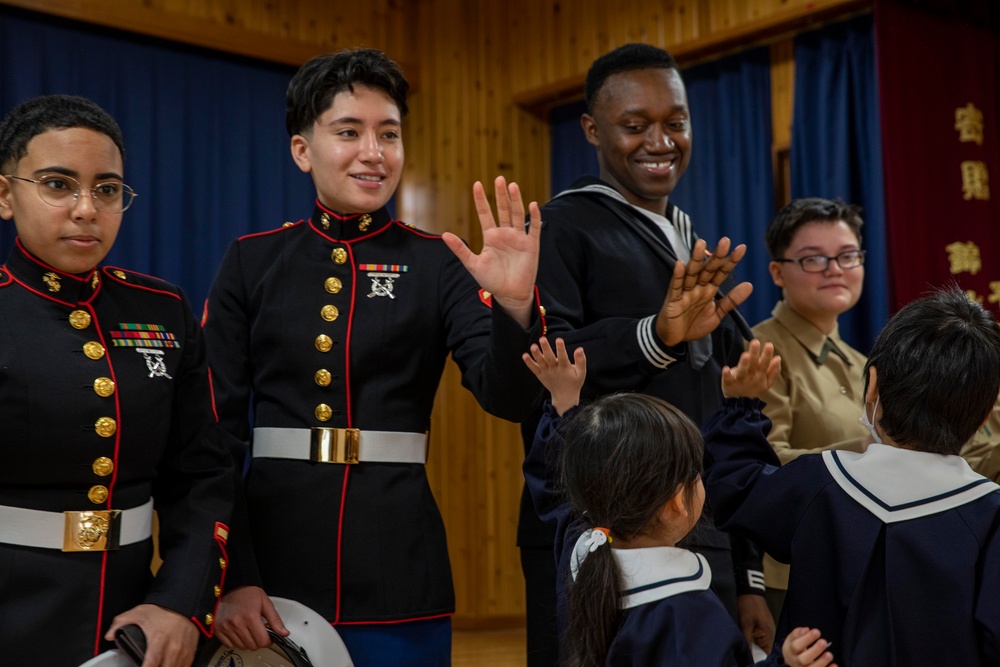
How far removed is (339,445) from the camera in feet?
6.40

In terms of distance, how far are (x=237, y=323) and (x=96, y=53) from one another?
339 cm

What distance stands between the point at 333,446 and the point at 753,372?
0.76m

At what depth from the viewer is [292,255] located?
211 cm

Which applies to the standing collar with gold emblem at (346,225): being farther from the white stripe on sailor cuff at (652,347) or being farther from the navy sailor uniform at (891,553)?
the navy sailor uniform at (891,553)

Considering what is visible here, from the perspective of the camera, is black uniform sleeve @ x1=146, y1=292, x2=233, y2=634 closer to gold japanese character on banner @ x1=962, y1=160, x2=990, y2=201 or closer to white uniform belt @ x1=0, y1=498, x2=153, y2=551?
white uniform belt @ x1=0, y1=498, x2=153, y2=551

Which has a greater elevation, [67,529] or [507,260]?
[507,260]

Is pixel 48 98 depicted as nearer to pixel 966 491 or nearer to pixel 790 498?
pixel 790 498

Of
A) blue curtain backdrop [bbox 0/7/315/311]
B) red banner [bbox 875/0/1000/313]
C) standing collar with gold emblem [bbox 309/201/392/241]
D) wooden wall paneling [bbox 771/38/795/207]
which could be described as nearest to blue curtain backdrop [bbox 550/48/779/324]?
wooden wall paneling [bbox 771/38/795/207]

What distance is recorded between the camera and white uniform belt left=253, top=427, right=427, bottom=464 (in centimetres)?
195

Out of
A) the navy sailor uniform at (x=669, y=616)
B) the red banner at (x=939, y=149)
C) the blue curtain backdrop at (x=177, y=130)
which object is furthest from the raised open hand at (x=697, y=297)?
the blue curtain backdrop at (x=177, y=130)

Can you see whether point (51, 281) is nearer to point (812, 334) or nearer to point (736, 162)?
point (812, 334)

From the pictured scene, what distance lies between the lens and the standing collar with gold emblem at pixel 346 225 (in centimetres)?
212

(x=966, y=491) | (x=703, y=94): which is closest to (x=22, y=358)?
(x=966, y=491)

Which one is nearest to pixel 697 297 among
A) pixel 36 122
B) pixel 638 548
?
pixel 638 548
